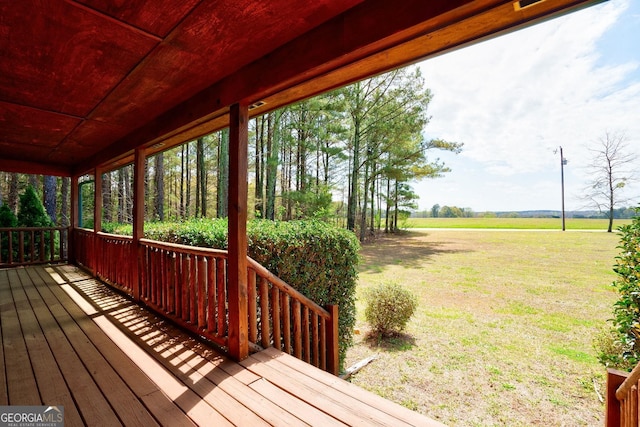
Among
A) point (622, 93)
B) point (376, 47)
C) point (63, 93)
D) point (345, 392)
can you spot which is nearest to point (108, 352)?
point (345, 392)

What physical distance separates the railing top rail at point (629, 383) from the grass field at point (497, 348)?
6.01 feet

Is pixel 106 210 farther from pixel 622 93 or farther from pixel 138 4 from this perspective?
pixel 622 93

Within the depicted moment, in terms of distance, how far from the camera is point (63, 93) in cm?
248

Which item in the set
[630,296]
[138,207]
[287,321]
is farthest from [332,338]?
[138,207]

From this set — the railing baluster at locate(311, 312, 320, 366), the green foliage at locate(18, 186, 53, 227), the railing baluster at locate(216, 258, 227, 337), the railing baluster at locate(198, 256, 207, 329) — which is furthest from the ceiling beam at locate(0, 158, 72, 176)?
the railing baluster at locate(311, 312, 320, 366)

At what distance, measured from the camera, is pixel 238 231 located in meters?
2.36

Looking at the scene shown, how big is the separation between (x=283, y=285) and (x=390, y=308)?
291 centimetres

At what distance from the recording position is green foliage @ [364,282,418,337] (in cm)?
494

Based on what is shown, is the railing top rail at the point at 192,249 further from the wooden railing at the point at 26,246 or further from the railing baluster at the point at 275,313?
the wooden railing at the point at 26,246

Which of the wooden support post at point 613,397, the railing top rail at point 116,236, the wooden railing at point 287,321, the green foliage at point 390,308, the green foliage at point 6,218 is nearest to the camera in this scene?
the wooden support post at point 613,397

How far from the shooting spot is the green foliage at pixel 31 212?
7.84 meters

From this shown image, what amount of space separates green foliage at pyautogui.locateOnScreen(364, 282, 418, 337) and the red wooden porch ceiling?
12.3 ft

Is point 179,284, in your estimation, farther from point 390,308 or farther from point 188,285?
point 390,308

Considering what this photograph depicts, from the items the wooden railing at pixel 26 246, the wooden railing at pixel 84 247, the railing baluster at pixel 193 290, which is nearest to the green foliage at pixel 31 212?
the wooden railing at pixel 26 246
